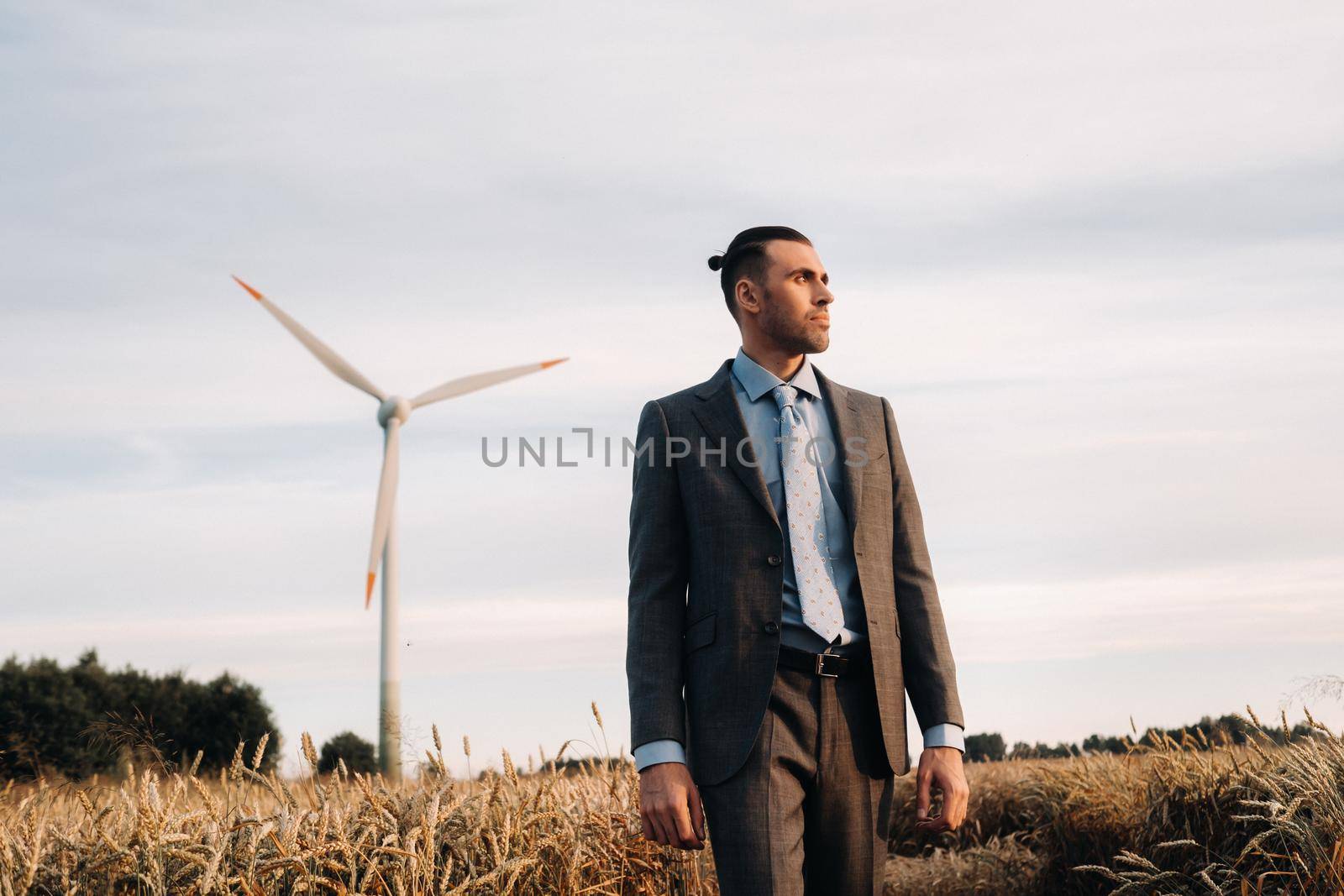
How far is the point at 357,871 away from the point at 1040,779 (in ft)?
28.0

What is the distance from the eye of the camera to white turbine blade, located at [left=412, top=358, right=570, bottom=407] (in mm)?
24297

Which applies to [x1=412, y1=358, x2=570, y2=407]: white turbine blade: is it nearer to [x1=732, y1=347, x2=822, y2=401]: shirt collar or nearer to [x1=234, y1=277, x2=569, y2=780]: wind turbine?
[x1=234, y1=277, x2=569, y2=780]: wind turbine

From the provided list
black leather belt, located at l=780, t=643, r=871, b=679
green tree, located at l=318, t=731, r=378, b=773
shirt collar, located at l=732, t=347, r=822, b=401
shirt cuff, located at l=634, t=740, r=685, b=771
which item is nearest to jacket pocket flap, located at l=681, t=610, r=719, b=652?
black leather belt, located at l=780, t=643, r=871, b=679

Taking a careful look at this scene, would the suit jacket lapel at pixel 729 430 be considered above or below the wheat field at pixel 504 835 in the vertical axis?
above

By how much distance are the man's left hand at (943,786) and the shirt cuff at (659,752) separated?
3.27 ft

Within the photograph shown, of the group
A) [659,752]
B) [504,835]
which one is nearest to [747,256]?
[659,752]

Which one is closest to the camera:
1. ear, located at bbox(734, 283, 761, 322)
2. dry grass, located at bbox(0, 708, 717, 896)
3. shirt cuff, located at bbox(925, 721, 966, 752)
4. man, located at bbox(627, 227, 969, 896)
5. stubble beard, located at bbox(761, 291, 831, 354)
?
man, located at bbox(627, 227, 969, 896)

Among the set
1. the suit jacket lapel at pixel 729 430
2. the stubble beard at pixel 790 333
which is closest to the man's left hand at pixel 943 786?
the suit jacket lapel at pixel 729 430

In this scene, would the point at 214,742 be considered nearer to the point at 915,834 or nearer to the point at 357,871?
the point at 915,834

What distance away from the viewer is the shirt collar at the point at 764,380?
5453mm

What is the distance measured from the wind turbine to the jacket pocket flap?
721 inches

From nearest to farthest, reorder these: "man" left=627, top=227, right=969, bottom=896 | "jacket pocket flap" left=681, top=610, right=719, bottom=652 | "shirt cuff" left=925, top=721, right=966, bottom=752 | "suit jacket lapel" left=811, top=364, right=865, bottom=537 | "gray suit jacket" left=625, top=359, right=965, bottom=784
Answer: "man" left=627, top=227, right=969, bottom=896 < "gray suit jacket" left=625, top=359, right=965, bottom=784 < "jacket pocket flap" left=681, top=610, right=719, bottom=652 < "shirt cuff" left=925, top=721, right=966, bottom=752 < "suit jacket lapel" left=811, top=364, right=865, bottom=537

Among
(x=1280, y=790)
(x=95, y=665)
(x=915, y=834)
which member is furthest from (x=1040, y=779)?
(x=95, y=665)

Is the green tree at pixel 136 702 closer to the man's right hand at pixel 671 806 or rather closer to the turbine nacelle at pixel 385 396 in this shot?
the turbine nacelle at pixel 385 396
